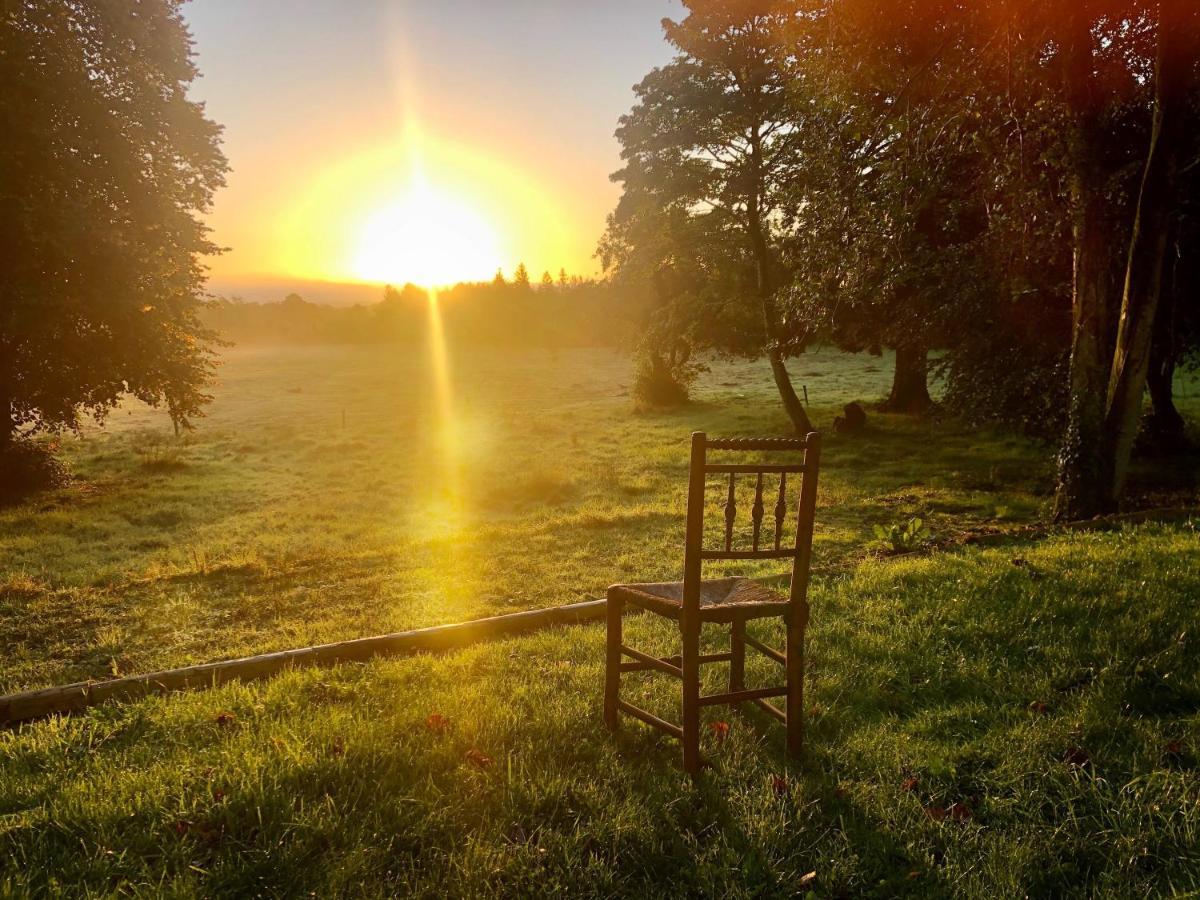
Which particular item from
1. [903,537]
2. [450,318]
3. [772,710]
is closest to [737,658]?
[772,710]

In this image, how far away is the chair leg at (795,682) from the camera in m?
4.15

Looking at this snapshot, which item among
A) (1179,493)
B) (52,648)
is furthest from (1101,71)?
(52,648)

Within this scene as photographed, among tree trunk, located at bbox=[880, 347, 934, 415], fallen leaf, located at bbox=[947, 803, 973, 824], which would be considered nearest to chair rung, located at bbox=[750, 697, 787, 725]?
fallen leaf, located at bbox=[947, 803, 973, 824]

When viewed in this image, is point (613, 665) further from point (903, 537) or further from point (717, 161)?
point (717, 161)

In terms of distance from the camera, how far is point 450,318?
9169 centimetres

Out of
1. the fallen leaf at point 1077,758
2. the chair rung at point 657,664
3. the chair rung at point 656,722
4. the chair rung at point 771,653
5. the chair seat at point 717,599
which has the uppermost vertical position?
the chair seat at point 717,599

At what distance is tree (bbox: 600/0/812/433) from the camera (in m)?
20.4

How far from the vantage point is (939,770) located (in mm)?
3881

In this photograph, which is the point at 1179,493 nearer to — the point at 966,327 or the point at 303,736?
the point at 966,327

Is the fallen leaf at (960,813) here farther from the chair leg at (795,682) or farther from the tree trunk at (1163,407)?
the tree trunk at (1163,407)

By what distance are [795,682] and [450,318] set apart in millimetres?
91865

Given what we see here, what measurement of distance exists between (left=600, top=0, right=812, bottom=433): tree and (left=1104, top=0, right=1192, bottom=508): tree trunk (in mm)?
10118

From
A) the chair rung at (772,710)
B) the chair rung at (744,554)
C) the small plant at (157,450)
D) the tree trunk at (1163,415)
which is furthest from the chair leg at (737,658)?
the small plant at (157,450)

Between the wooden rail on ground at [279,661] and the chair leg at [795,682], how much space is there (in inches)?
125
